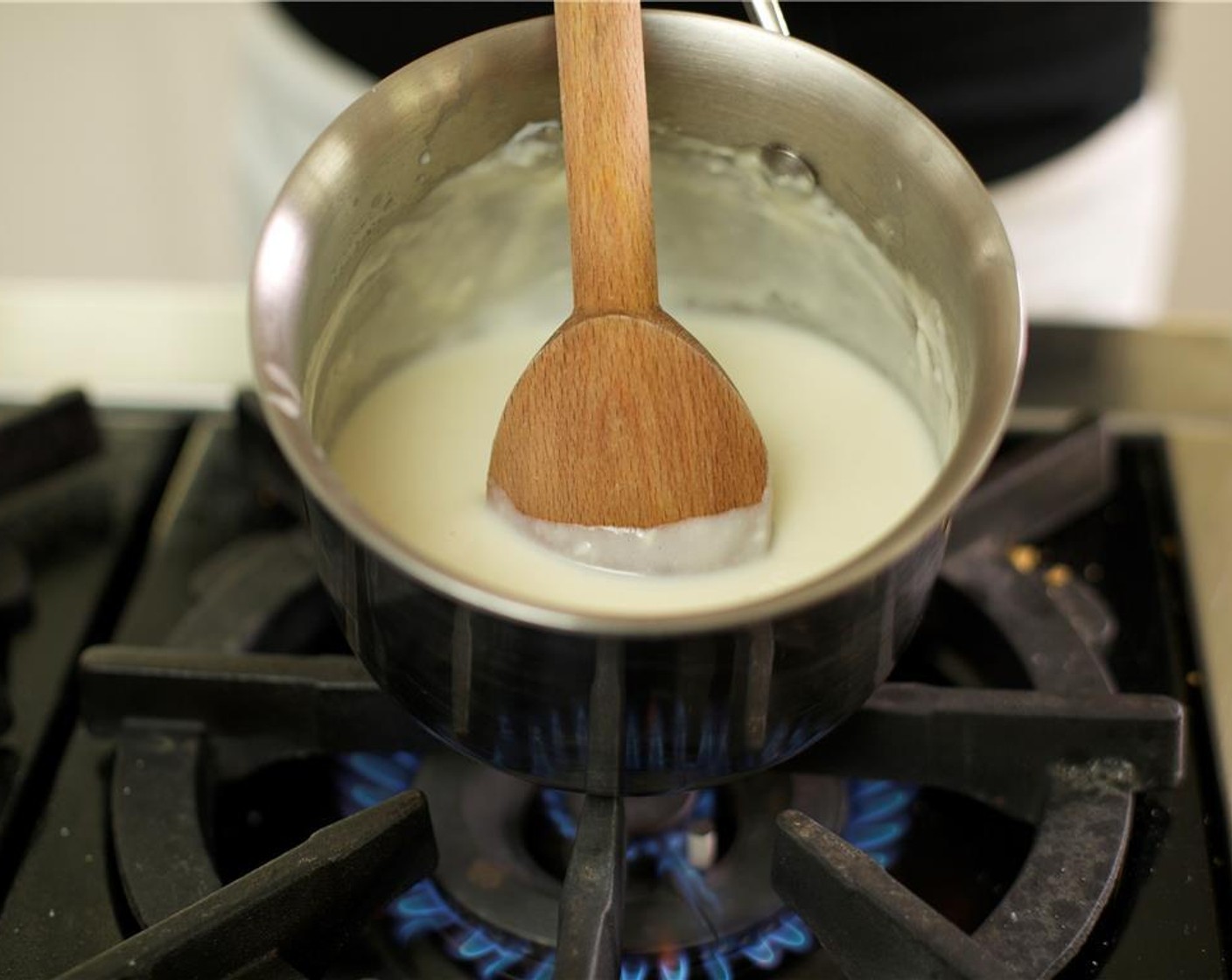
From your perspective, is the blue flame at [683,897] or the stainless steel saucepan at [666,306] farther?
the blue flame at [683,897]

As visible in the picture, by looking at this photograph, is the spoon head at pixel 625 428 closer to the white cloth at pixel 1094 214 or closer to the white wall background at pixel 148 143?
the white cloth at pixel 1094 214

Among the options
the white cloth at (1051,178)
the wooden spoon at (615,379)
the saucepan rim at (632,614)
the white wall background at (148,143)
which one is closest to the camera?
the saucepan rim at (632,614)

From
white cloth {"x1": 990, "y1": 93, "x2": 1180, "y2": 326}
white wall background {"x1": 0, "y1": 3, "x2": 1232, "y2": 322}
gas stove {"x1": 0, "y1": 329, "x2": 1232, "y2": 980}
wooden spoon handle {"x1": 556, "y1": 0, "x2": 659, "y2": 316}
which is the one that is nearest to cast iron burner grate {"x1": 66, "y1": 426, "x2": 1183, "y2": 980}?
gas stove {"x1": 0, "y1": 329, "x2": 1232, "y2": 980}

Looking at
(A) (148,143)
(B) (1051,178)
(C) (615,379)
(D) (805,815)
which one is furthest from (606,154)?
(A) (148,143)

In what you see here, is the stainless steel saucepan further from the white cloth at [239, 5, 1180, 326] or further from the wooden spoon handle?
the white cloth at [239, 5, 1180, 326]

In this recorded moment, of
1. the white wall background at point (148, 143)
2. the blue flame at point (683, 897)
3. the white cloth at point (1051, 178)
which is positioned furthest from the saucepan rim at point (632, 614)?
the white wall background at point (148, 143)

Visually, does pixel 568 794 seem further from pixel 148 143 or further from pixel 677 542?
pixel 148 143

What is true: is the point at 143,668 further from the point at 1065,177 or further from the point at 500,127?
the point at 1065,177

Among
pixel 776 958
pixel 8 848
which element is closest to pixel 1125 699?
pixel 776 958
